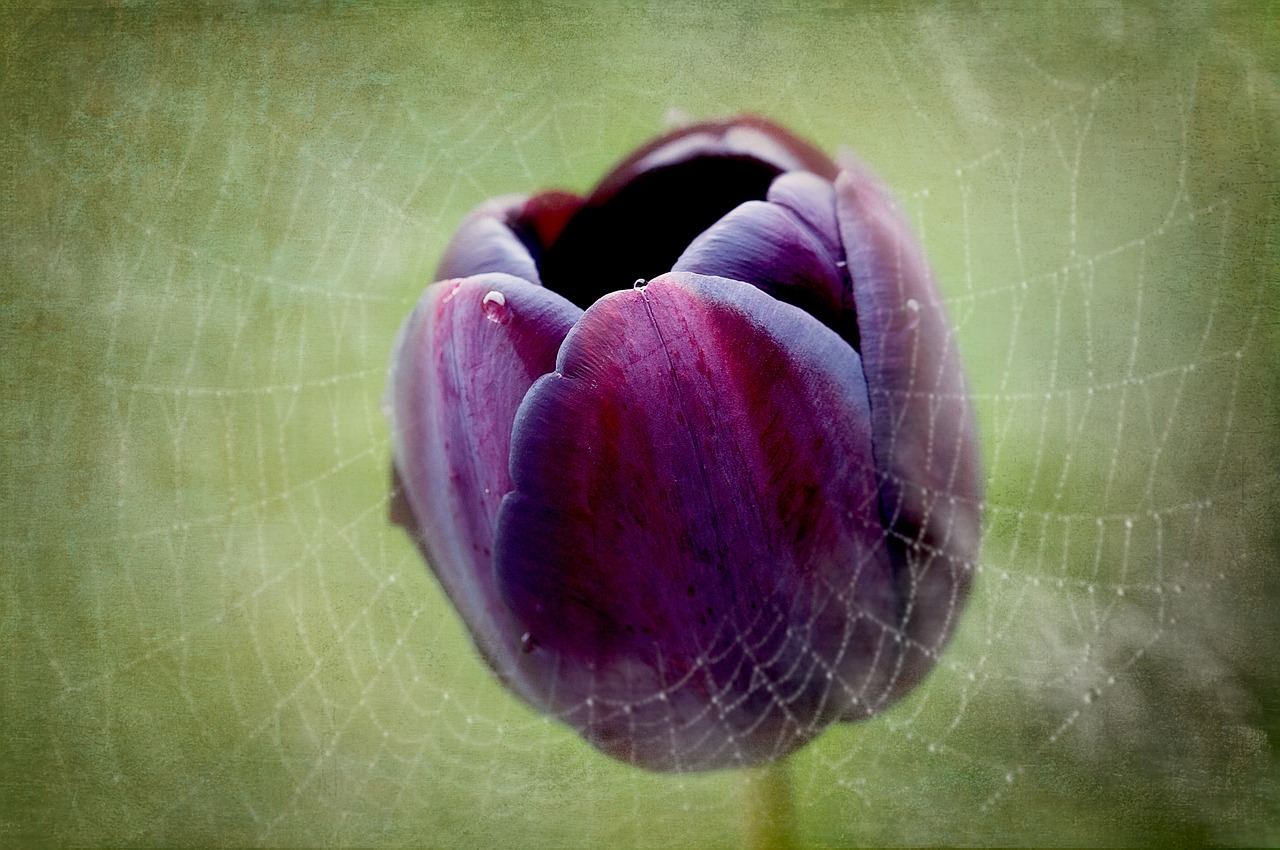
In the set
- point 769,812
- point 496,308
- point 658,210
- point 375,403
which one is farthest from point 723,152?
point 769,812

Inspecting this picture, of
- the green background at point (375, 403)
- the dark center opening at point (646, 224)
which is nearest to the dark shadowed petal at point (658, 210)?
the dark center opening at point (646, 224)

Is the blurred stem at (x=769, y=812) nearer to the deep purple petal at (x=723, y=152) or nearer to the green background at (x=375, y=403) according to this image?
the green background at (x=375, y=403)

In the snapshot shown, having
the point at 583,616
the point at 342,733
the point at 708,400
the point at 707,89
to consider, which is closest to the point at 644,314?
the point at 708,400

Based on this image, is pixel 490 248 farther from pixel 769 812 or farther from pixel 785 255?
pixel 769 812

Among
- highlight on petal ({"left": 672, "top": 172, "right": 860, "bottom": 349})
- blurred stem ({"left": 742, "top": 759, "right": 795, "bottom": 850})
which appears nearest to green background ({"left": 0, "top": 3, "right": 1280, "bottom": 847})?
blurred stem ({"left": 742, "top": 759, "right": 795, "bottom": 850})

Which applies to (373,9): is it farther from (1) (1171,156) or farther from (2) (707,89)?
(1) (1171,156)

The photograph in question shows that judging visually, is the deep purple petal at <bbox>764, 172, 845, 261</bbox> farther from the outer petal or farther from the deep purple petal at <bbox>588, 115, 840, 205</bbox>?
the outer petal

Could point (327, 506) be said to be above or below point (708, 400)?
below
